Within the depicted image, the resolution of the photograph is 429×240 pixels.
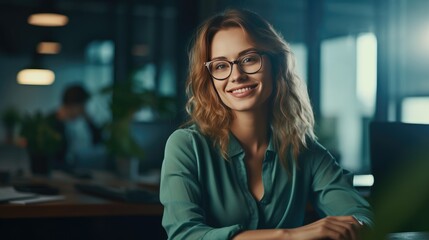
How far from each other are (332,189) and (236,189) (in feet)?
1.04

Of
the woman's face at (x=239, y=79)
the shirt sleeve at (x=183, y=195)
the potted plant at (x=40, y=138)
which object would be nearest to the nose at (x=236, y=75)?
the woman's face at (x=239, y=79)

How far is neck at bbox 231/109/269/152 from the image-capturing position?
6.66ft

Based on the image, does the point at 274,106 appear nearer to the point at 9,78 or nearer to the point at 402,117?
the point at 402,117

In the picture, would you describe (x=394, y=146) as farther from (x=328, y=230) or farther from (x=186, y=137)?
(x=186, y=137)

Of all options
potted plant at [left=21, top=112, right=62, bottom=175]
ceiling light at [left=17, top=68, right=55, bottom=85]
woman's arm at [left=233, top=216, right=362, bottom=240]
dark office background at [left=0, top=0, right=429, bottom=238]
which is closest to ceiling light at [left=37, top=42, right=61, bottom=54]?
dark office background at [left=0, top=0, right=429, bottom=238]

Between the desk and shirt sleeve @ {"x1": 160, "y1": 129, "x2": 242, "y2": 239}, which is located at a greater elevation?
shirt sleeve @ {"x1": 160, "y1": 129, "x2": 242, "y2": 239}

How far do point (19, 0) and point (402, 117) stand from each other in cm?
669

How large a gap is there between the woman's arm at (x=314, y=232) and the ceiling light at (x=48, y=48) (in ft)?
31.1

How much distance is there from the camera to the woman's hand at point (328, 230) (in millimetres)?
1690

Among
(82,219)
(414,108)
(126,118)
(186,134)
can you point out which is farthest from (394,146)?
(414,108)

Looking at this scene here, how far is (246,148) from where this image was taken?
2041 millimetres

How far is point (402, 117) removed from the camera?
18.7 feet

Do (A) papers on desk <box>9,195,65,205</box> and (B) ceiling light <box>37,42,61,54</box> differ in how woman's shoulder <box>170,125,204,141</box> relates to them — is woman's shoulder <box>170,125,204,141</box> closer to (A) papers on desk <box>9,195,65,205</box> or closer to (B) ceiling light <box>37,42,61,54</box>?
(A) papers on desk <box>9,195,65,205</box>

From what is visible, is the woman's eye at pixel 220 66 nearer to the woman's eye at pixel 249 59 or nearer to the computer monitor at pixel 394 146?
the woman's eye at pixel 249 59
